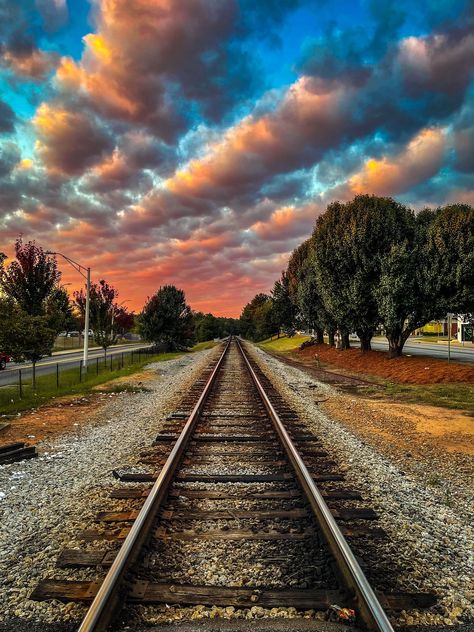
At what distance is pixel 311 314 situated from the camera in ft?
132

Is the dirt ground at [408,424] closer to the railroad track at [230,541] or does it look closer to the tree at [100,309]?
the railroad track at [230,541]

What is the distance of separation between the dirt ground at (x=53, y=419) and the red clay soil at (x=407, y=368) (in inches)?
560

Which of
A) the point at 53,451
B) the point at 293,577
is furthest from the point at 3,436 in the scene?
the point at 293,577

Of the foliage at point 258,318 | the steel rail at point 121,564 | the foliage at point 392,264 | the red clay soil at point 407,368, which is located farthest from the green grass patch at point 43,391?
the foliage at point 258,318

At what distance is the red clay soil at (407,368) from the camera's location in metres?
19.0

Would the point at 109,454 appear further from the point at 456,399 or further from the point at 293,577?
the point at 456,399

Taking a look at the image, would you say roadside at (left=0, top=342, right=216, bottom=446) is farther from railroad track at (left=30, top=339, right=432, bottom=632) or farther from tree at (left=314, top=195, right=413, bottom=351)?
tree at (left=314, top=195, right=413, bottom=351)

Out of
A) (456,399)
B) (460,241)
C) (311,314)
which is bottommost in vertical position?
(456,399)

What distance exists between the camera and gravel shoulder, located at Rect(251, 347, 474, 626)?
3.50 metres

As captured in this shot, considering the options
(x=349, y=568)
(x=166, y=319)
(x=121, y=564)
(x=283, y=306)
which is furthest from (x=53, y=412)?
(x=283, y=306)

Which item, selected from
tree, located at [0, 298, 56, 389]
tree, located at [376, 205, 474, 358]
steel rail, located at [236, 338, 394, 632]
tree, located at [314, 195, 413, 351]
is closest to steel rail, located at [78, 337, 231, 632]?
steel rail, located at [236, 338, 394, 632]

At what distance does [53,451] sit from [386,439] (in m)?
6.92

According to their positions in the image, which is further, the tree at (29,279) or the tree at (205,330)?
the tree at (205,330)

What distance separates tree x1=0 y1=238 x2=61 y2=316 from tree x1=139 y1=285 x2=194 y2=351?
1086 inches
